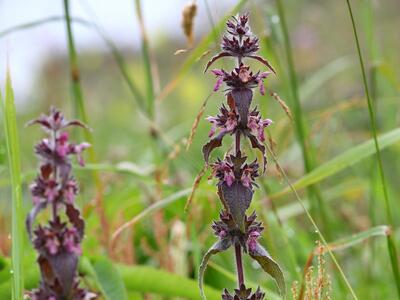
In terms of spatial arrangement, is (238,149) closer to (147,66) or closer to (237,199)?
(237,199)

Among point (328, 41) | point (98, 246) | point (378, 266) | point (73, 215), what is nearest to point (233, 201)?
point (73, 215)

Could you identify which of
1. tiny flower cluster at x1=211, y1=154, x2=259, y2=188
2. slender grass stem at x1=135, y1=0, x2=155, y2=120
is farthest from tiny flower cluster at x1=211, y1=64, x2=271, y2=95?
slender grass stem at x1=135, y1=0, x2=155, y2=120

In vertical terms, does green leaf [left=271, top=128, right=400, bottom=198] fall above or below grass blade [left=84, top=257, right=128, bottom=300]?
above

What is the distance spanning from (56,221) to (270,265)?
0.42 metres

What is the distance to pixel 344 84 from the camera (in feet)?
26.5

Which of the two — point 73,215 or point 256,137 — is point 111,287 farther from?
point 256,137

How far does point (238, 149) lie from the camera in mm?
1339

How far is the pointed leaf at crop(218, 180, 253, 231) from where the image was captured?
4.24 feet

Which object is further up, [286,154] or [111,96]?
[111,96]

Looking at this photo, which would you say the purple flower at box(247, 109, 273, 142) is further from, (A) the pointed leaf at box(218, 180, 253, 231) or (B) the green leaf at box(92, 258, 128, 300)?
(B) the green leaf at box(92, 258, 128, 300)

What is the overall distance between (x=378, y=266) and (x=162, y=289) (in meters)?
1.45

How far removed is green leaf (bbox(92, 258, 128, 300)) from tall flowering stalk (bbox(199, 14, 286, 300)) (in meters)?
0.51

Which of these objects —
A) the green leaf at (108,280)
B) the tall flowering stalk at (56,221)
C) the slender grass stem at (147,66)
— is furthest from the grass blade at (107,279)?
the slender grass stem at (147,66)

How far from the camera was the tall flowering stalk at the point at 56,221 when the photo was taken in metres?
1.50
